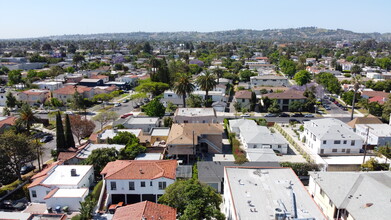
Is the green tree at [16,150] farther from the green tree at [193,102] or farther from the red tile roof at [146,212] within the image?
the green tree at [193,102]

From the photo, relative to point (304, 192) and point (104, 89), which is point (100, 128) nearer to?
point (104, 89)

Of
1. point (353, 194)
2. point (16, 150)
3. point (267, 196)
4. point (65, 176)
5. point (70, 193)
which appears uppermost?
point (16, 150)

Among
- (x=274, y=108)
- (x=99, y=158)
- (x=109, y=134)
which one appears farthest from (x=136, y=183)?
(x=274, y=108)

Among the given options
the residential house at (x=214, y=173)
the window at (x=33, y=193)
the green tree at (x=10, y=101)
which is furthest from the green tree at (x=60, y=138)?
the green tree at (x=10, y=101)

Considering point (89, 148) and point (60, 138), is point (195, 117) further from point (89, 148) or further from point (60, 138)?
point (60, 138)

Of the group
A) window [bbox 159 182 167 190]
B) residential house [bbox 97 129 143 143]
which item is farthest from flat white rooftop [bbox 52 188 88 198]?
residential house [bbox 97 129 143 143]

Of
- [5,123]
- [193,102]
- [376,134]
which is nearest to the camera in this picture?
[376,134]

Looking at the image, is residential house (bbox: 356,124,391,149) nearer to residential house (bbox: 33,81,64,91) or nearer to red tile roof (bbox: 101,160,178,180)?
red tile roof (bbox: 101,160,178,180)
